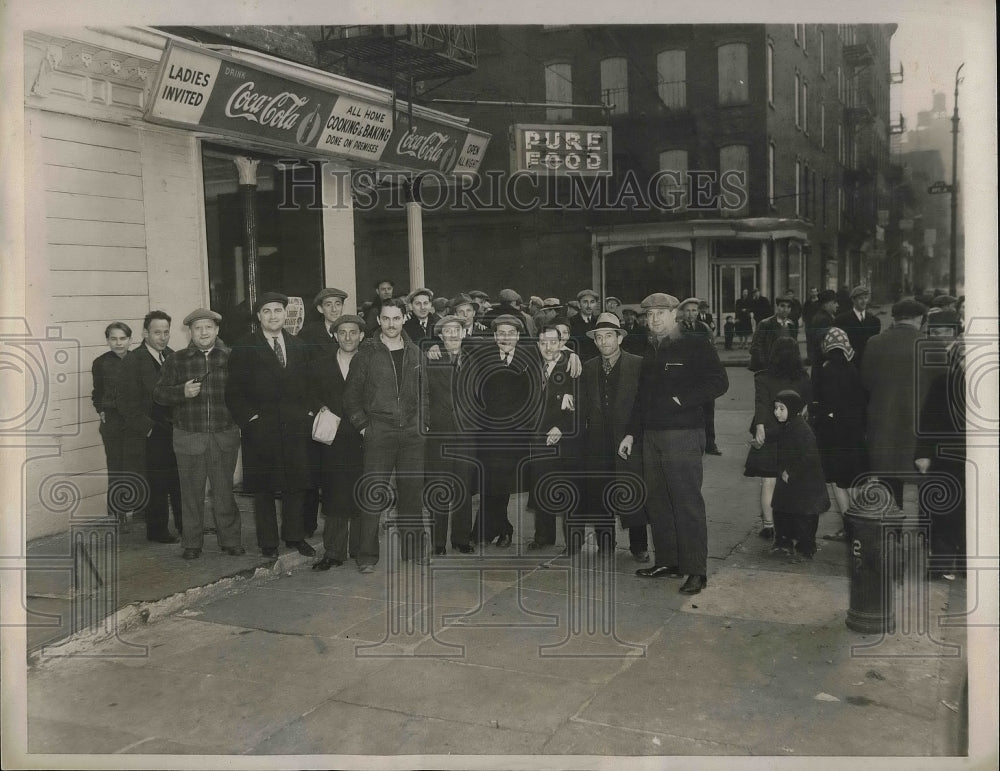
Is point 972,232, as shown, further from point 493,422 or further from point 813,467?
point 493,422

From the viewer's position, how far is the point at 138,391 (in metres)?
6.68

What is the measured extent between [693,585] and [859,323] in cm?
232

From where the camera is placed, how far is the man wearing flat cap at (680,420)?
599 cm

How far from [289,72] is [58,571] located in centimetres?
437

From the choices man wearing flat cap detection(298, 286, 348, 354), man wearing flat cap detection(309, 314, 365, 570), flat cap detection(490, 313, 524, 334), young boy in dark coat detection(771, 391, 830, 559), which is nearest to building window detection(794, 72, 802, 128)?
young boy in dark coat detection(771, 391, 830, 559)

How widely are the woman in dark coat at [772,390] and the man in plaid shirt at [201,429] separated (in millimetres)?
3759

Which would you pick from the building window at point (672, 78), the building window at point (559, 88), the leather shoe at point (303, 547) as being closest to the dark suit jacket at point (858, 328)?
the building window at point (672, 78)

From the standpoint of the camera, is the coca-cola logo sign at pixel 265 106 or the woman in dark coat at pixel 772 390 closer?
the woman in dark coat at pixel 772 390

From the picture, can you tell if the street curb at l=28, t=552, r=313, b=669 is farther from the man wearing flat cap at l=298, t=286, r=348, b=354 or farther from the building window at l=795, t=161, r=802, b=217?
the building window at l=795, t=161, r=802, b=217

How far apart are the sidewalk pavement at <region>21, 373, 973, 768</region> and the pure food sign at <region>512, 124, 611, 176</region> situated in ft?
9.63

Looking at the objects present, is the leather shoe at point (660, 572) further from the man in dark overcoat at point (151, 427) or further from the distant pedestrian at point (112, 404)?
the distant pedestrian at point (112, 404)

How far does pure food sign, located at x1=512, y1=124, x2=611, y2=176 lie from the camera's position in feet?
21.7

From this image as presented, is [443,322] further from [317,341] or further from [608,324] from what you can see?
[608,324]

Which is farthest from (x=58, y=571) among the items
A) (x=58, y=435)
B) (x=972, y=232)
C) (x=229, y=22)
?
(x=972, y=232)
